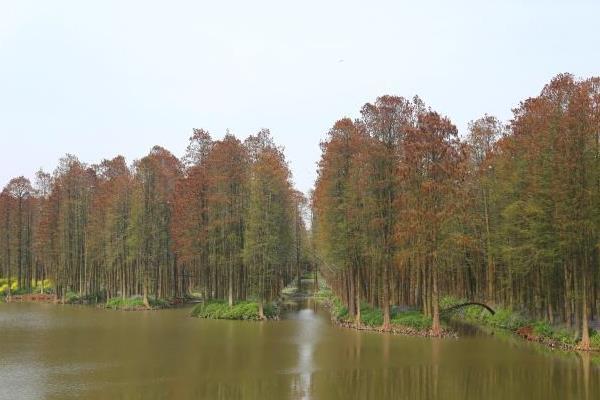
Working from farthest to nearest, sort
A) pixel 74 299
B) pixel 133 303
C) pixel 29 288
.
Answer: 1. pixel 29 288
2. pixel 74 299
3. pixel 133 303

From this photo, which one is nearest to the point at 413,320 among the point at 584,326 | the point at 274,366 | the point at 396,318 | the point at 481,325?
the point at 396,318

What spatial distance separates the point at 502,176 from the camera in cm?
4516

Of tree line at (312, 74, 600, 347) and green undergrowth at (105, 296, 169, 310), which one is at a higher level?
tree line at (312, 74, 600, 347)

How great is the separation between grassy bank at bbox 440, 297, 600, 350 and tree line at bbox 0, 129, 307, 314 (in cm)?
2033

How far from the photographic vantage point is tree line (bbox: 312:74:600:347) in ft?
115

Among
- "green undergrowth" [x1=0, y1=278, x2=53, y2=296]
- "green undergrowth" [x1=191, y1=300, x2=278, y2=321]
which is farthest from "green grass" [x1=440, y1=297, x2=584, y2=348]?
"green undergrowth" [x1=0, y1=278, x2=53, y2=296]

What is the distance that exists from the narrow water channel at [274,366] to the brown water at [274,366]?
0.06m

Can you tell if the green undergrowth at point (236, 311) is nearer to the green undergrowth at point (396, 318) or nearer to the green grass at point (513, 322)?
the green undergrowth at point (396, 318)

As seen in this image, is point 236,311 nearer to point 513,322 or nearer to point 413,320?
point 413,320

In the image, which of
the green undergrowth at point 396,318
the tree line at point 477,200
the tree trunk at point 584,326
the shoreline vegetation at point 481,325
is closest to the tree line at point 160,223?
the tree line at point 477,200

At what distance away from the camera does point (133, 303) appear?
6806 centimetres

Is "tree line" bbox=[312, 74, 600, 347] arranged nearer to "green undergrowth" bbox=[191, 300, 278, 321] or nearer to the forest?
the forest

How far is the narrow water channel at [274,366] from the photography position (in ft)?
77.4

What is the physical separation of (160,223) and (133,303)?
11.3 meters
